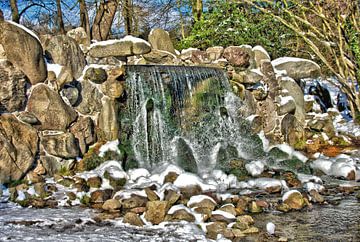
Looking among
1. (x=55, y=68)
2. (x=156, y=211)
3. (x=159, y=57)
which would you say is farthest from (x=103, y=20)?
(x=156, y=211)

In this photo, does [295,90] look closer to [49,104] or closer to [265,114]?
[265,114]

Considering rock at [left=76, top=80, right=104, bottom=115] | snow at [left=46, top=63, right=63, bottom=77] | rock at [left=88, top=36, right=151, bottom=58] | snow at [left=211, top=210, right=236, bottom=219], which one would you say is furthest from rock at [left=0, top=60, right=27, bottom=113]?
snow at [left=211, top=210, right=236, bottom=219]

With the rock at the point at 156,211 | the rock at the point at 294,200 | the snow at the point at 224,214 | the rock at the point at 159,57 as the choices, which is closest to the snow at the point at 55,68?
the rock at the point at 159,57

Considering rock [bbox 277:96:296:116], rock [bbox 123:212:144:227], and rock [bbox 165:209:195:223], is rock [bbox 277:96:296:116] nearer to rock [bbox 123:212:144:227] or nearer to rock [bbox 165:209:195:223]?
rock [bbox 165:209:195:223]

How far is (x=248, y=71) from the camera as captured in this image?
8.07 meters

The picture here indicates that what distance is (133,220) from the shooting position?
4043 millimetres

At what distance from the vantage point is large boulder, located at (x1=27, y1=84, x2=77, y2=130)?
5.88 meters

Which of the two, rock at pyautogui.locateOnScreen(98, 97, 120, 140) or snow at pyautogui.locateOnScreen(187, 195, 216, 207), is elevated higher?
rock at pyautogui.locateOnScreen(98, 97, 120, 140)

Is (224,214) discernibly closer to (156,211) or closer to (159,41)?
(156,211)

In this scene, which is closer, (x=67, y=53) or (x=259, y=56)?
(x=67, y=53)

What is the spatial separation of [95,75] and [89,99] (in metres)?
0.39

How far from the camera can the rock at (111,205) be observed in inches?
177

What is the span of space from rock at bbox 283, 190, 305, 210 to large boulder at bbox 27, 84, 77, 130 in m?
3.25

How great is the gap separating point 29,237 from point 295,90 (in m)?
6.25
